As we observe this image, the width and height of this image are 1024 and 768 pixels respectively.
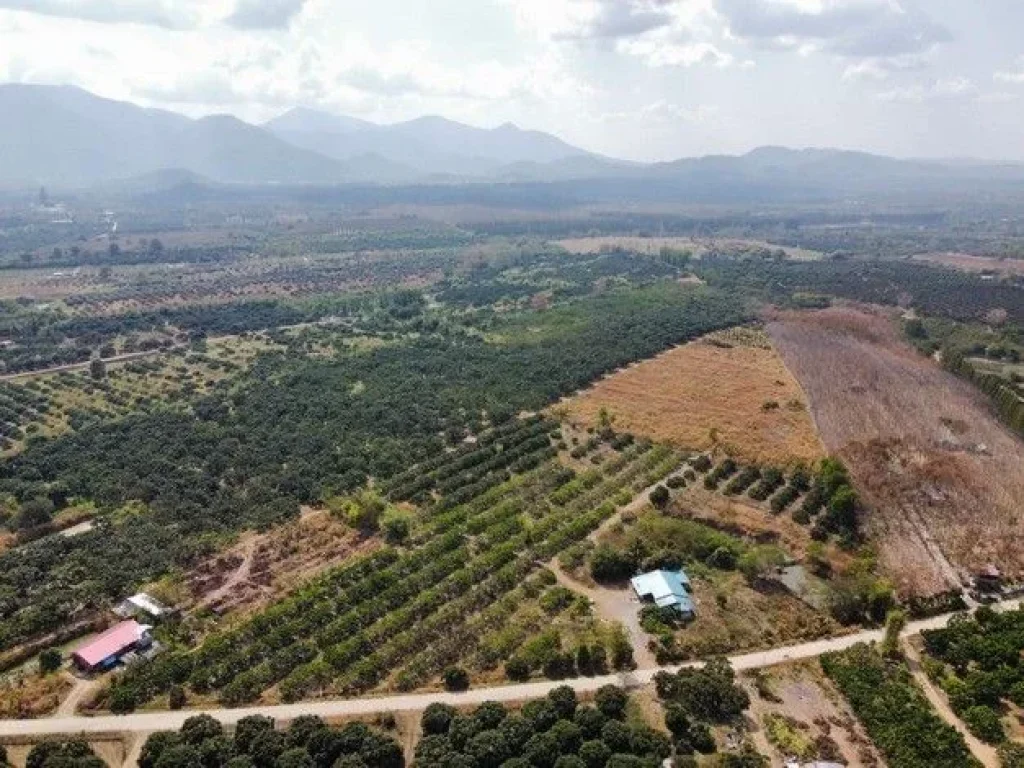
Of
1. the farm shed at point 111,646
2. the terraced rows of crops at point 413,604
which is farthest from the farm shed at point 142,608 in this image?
the terraced rows of crops at point 413,604

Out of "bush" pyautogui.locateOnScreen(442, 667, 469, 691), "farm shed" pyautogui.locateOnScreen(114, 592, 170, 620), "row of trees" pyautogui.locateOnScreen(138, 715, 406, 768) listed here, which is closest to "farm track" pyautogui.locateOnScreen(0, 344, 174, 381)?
"farm shed" pyautogui.locateOnScreen(114, 592, 170, 620)

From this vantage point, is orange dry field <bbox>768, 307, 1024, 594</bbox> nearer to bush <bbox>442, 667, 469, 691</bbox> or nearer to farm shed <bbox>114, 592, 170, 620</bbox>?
bush <bbox>442, 667, 469, 691</bbox>

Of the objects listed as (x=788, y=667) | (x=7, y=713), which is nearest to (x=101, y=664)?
(x=7, y=713)

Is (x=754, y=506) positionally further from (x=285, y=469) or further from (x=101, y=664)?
(x=101, y=664)

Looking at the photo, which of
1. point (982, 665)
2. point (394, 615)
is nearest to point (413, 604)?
point (394, 615)

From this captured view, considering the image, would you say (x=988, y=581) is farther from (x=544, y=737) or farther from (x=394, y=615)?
(x=394, y=615)

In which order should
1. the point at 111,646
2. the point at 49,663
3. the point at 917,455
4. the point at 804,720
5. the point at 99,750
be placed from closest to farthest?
the point at 99,750, the point at 804,720, the point at 49,663, the point at 111,646, the point at 917,455

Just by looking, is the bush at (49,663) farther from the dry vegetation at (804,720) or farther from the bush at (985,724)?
the bush at (985,724)
